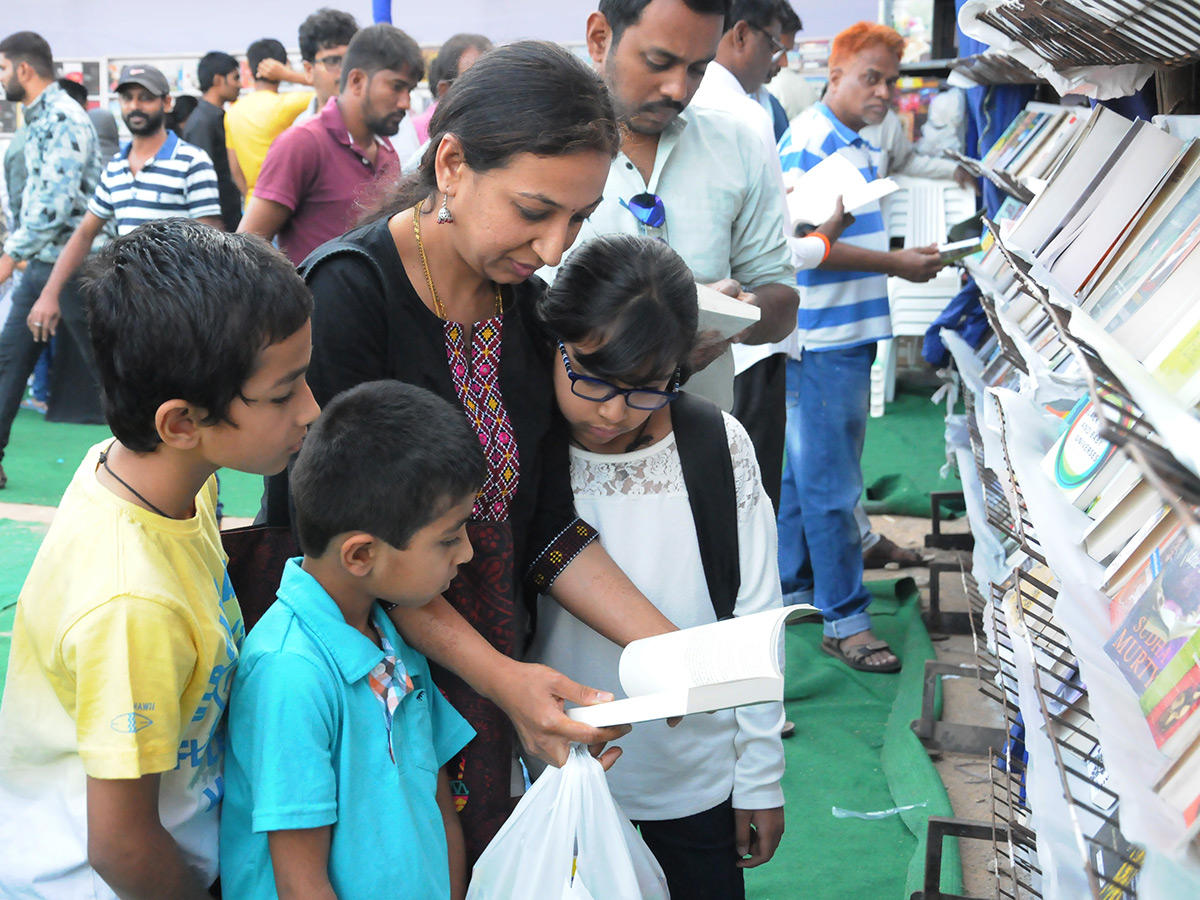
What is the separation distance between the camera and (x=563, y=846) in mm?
1244

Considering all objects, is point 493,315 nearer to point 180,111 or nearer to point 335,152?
point 335,152

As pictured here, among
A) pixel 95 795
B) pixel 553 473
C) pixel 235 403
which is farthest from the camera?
pixel 553 473

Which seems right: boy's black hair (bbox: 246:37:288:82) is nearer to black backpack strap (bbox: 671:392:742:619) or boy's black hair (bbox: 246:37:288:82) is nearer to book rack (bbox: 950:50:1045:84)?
book rack (bbox: 950:50:1045:84)

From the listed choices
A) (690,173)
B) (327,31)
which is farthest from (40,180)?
(690,173)

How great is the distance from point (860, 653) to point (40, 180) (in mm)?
4136

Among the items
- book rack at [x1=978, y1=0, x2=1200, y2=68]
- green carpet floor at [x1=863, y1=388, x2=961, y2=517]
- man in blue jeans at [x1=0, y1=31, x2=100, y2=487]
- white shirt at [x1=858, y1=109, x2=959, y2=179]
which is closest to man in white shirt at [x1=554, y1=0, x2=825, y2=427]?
book rack at [x1=978, y1=0, x2=1200, y2=68]

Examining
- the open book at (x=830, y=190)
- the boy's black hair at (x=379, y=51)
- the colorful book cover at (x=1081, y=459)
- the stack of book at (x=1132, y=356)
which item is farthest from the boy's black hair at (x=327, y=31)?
the colorful book cover at (x=1081, y=459)

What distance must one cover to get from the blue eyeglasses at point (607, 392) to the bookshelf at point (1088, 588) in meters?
0.49

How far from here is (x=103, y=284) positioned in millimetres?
1145

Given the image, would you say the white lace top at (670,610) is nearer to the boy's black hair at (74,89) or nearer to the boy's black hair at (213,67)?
the boy's black hair at (74,89)

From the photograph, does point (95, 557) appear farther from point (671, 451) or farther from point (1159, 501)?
point (1159, 501)

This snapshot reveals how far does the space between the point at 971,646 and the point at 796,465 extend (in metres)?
0.81

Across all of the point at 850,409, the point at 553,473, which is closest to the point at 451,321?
the point at 553,473

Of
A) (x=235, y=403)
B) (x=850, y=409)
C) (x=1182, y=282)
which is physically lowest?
(x=850, y=409)
